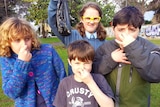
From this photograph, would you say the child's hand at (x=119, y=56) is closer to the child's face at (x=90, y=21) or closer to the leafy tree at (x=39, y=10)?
the child's face at (x=90, y=21)

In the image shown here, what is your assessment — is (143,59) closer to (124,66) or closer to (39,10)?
(124,66)

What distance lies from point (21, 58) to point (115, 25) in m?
0.83

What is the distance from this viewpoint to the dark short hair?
1.99 metres

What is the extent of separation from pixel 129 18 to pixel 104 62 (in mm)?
416

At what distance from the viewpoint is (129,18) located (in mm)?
2004

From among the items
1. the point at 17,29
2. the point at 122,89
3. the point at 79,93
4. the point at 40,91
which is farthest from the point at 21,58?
the point at 122,89

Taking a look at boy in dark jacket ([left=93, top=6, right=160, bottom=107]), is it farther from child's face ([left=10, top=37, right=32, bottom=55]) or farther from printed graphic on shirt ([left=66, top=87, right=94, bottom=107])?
child's face ([left=10, top=37, right=32, bottom=55])

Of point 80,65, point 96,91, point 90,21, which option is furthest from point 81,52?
point 90,21

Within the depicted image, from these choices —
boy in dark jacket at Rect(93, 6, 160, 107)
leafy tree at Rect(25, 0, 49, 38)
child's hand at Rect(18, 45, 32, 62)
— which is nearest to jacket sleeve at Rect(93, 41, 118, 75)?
boy in dark jacket at Rect(93, 6, 160, 107)

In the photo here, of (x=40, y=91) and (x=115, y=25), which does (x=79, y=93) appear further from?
(x=115, y=25)

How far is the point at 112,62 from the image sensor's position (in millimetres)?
2039

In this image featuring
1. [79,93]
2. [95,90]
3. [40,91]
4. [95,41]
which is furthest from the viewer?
[95,41]

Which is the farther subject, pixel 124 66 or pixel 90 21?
pixel 90 21

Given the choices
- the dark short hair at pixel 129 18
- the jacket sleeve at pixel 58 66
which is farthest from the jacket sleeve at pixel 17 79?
the dark short hair at pixel 129 18
